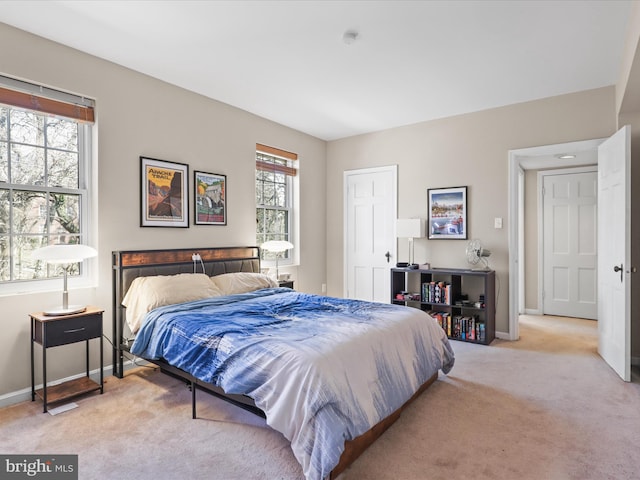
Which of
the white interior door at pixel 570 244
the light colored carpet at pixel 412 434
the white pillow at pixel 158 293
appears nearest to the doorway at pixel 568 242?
the white interior door at pixel 570 244

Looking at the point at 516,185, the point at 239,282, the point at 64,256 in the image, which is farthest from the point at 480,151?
the point at 64,256

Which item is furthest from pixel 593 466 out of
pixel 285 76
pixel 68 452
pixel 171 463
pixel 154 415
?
pixel 285 76

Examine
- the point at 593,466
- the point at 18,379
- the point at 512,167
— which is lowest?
the point at 593,466

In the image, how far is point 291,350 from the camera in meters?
2.03

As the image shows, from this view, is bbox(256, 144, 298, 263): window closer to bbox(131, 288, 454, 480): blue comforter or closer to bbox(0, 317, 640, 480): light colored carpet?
bbox(131, 288, 454, 480): blue comforter

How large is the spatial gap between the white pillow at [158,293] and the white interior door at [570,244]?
5035 millimetres

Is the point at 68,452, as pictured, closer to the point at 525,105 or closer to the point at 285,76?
the point at 285,76

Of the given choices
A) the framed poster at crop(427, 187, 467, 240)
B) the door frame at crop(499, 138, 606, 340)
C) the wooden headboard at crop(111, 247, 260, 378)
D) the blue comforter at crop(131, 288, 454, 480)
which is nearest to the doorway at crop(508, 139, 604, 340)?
the door frame at crop(499, 138, 606, 340)

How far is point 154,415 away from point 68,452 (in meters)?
0.53

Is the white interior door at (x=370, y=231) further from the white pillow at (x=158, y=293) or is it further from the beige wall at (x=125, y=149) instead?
the white pillow at (x=158, y=293)

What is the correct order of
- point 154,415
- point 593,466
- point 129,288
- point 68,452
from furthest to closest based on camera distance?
point 129,288, point 154,415, point 68,452, point 593,466

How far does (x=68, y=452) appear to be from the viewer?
214cm

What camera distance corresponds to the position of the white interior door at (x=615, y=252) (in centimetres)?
314

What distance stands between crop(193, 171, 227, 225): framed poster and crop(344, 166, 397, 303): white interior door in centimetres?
213
